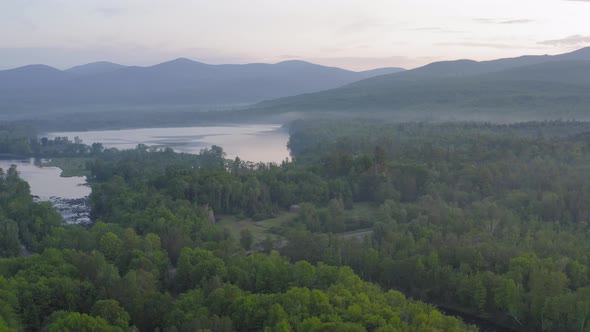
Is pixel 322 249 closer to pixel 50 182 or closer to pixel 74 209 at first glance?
pixel 74 209

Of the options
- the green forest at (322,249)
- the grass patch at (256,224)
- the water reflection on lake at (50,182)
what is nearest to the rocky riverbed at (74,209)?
the green forest at (322,249)

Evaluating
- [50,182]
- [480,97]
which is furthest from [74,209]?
[480,97]

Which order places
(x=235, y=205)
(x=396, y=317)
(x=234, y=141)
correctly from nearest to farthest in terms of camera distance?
(x=396, y=317) < (x=235, y=205) < (x=234, y=141)

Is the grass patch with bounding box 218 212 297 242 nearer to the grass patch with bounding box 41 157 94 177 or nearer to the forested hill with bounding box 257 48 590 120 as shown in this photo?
the grass patch with bounding box 41 157 94 177

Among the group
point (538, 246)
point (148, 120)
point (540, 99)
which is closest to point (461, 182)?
point (538, 246)

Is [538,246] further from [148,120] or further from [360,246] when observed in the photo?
[148,120]

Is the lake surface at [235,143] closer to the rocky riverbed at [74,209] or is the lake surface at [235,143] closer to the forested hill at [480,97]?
the forested hill at [480,97]

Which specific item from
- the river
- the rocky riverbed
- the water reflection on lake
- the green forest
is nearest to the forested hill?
the river
